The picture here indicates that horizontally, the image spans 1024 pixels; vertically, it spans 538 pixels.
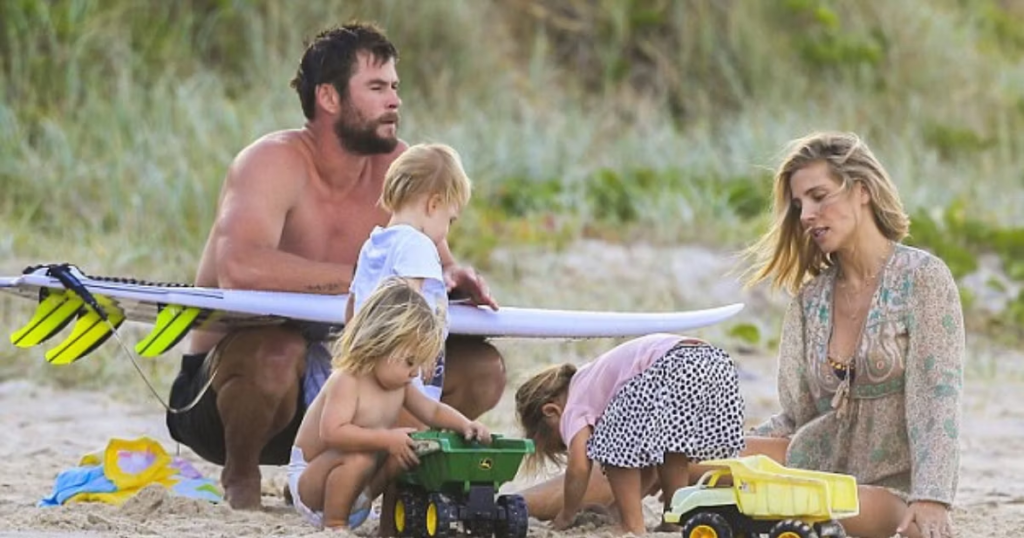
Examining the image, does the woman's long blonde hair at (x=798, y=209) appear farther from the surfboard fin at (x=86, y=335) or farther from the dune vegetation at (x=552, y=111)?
the dune vegetation at (x=552, y=111)

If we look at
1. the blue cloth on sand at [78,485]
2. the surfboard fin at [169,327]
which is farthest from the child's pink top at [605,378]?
the blue cloth on sand at [78,485]

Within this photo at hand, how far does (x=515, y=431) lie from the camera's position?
6.83 meters

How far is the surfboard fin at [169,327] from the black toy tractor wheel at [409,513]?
3.12ft

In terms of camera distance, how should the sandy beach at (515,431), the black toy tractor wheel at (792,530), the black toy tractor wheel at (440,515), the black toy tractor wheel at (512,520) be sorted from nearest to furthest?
the black toy tractor wheel at (792,530)
the black toy tractor wheel at (440,515)
the black toy tractor wheel at (512,520)
the sandy beach at (515,431)

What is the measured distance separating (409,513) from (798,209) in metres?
1.23

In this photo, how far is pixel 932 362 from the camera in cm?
440


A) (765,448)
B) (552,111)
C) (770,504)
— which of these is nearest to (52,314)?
(765,448)

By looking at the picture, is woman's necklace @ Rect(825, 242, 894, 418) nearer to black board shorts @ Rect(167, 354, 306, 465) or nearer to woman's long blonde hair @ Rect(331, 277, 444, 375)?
woman's long blonde hair @ Rect(331, 277, 444, 375)

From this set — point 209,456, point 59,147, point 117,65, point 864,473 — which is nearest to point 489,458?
point 864,473

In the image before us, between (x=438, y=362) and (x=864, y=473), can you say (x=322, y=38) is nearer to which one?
(x=438, y=362)

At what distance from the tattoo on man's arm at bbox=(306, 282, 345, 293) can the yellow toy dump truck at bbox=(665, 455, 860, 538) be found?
4.60ft

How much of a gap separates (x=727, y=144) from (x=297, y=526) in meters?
7.39

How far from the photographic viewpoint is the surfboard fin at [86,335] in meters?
5.06

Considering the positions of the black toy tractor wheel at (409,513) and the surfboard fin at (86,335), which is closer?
the black toy tractor wheel at (409,513)
